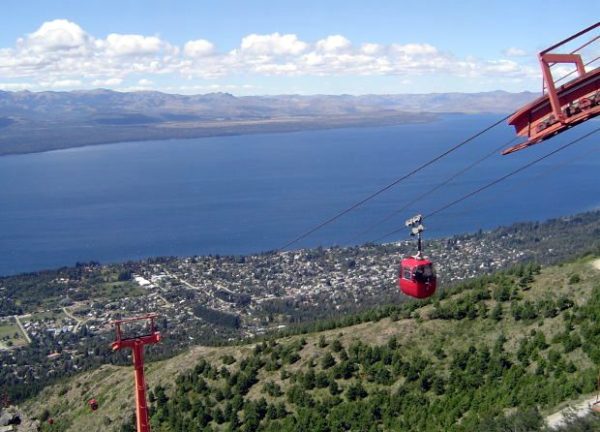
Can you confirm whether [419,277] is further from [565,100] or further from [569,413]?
[565,100]

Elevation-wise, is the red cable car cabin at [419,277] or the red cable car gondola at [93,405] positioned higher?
the red cable car cabin at [419,277]

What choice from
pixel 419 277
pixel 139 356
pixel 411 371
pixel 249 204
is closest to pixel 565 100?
pixel 419 277

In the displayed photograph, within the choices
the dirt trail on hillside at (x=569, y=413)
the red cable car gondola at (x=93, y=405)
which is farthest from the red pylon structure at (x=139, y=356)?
the red cable car gondola at (x=93, y=405)

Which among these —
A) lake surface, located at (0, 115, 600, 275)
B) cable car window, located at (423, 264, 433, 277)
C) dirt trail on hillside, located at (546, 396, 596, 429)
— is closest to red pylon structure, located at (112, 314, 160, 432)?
cable car window, located at (423, 264, 433, 277)

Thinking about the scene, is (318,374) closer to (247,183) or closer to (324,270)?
(324,270)

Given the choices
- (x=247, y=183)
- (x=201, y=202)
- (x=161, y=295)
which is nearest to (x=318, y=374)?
(x=161, y=295)

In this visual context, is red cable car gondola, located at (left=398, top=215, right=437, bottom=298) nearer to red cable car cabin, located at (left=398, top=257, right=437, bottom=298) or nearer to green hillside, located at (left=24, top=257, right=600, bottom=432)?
red cable car cabin, located at (left=398, top=257, right=437, bottom=298)

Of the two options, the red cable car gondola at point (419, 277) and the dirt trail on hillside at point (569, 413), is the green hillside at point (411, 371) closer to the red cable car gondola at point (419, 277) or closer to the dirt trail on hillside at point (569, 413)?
the dirt trail on hillside at point (569, 413)
